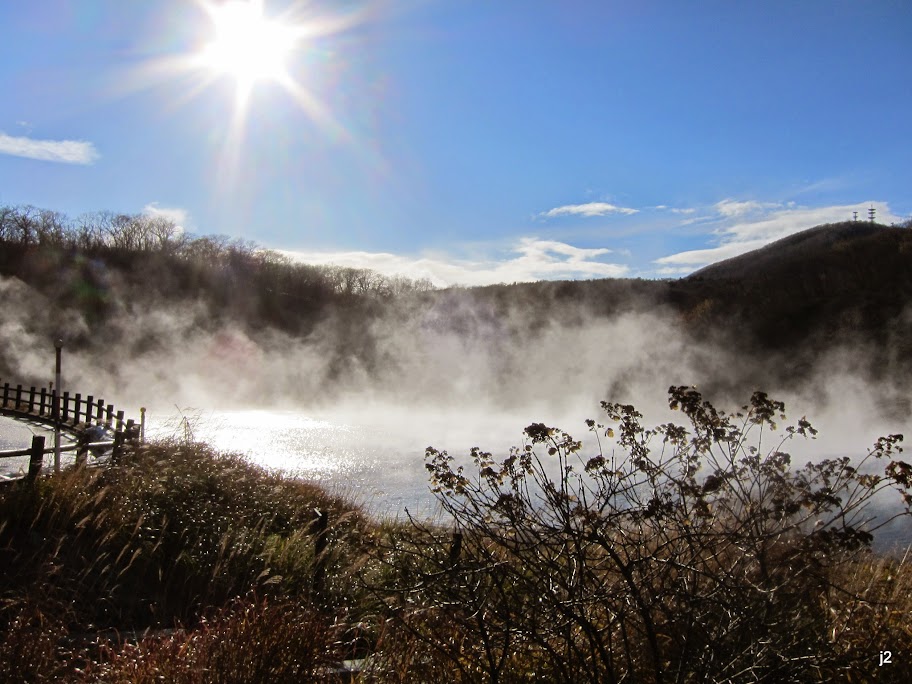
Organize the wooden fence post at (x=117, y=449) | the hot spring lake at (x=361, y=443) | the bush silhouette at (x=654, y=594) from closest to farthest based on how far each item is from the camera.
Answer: the bush silhouette at (x=654, y=594)
the wooden fence post at (x=117, y=449)
the hot spring lake at (x=361, y=443)

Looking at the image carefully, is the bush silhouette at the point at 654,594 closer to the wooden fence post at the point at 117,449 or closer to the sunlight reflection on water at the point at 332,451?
the sunlight reflection on water at the point at 332,451

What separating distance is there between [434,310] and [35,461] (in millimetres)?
33499

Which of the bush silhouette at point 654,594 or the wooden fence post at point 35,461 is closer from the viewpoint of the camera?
the bush silhouette at point 654,594

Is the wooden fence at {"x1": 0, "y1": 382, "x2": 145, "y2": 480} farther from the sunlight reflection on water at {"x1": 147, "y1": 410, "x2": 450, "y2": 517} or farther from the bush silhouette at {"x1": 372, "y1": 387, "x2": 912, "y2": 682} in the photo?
the bush silhouette at {"x1": 372, "y1": 387, "x2": 912, "y2": 682}

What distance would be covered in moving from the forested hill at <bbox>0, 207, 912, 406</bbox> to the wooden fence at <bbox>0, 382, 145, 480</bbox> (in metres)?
12.2

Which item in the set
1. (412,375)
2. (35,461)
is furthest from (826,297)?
(35,461)

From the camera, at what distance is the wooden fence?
26.9 feet

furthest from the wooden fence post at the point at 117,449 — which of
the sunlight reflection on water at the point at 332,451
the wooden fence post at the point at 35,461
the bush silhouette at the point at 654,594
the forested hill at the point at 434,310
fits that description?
the forested hill at the point at 434,310

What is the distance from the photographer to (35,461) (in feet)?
25.6

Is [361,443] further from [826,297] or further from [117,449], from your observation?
[826,297]

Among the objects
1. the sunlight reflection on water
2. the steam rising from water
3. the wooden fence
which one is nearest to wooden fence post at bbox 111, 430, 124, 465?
the wooden fence

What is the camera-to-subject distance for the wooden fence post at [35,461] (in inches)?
287

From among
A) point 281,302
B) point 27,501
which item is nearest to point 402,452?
point 27,501

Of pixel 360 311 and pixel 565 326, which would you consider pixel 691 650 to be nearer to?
pixel 565 326
